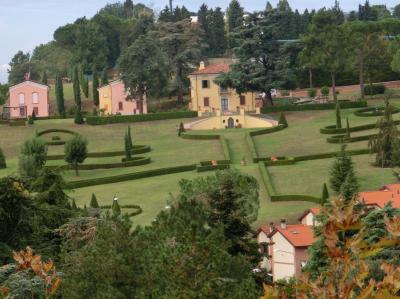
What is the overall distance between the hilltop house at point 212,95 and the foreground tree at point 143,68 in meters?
3.75

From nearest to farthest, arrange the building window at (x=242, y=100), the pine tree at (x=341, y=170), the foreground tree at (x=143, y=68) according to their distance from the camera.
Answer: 1. the pine tree at (x=341, y=170)
2. the foreground tree at (x=143, y=68)
3. the building window at (x=242, y=100)

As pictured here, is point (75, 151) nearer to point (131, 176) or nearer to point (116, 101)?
point (131, 176)

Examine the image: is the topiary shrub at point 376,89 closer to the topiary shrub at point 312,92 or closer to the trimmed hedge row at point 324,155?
the topiary shrub at point 312,92

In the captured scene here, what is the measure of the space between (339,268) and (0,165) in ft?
204

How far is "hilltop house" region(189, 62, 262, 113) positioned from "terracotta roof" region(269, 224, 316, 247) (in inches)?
2148

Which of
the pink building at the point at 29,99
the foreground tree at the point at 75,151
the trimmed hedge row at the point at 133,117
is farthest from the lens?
the pink building at the point at 29,99

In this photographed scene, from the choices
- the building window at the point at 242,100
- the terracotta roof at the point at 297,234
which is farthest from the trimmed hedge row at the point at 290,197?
the building window at the point at 242,100

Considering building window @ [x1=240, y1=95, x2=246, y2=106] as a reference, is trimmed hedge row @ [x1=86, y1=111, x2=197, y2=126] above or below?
below

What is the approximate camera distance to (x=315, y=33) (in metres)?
92.9

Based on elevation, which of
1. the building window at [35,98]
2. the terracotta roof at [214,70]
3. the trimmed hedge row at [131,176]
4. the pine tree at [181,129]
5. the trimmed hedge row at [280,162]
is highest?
the terracotta roof at [214,70]

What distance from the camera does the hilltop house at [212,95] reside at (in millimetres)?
94500

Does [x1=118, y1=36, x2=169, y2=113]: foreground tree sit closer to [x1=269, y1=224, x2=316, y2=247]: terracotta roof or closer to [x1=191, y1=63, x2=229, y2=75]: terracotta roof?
[x1=191, y1=63, x2=229, y2=75]: terracotta roof

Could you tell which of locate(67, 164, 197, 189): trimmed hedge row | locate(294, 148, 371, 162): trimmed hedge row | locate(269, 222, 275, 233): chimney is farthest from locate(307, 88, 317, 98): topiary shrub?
locate(269, 222, 275, 233): chimney

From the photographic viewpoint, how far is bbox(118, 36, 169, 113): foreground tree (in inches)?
3600
